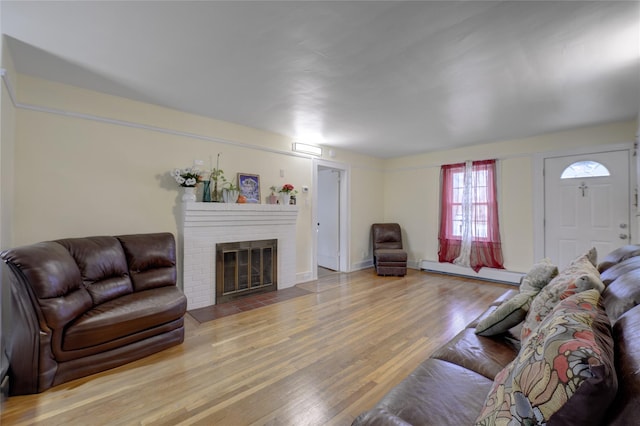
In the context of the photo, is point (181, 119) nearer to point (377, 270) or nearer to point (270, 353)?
point (270, 353)

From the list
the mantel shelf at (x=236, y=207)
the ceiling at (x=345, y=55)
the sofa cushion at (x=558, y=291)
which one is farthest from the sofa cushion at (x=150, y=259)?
the sofa cushion at (x=558, y=291)

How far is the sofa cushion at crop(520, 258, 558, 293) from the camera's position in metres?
1.98

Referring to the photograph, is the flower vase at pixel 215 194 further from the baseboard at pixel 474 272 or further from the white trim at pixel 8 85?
the baseboard at pixel 474 272

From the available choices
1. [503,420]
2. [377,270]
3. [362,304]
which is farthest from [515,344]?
[377,270]

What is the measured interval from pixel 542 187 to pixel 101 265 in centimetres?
600

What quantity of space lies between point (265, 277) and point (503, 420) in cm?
368

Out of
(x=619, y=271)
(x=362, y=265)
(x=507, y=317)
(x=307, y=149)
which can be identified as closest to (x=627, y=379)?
(x=507, y=317)

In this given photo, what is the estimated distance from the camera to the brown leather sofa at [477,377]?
648 millimetres

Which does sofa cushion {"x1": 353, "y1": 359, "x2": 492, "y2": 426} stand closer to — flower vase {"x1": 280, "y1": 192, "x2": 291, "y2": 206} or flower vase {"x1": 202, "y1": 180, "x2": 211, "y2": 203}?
flower vase {"x1": 202, "y1": 180, "x2": 211, "y2": 203}

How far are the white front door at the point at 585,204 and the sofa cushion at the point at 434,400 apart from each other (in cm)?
423

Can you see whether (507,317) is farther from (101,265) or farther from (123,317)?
(101,265)

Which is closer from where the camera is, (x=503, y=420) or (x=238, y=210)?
(x=503, y=420)

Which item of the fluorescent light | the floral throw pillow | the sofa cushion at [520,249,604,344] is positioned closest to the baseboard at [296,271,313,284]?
the fluorescent light

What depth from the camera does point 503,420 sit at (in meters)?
0.76
